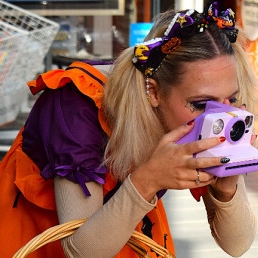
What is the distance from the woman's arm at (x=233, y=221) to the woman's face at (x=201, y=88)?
26 centimetres

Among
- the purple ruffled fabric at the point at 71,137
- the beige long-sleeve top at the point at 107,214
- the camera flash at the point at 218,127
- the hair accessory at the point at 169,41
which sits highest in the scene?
the hair accessory at the point at 169,41

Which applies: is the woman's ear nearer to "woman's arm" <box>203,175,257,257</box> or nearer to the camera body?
the camera body

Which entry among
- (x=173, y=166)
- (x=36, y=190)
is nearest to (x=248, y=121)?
(x=173, y=166)

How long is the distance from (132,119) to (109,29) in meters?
3.30

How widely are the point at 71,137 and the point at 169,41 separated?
0.32m

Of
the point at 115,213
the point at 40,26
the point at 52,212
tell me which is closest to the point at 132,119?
the point at 115,213

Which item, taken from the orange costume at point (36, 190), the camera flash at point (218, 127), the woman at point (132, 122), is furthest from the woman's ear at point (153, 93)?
the camera flash at point (218, 127)

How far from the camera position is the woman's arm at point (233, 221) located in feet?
5.88

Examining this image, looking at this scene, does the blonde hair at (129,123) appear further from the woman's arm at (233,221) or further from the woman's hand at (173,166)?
the woman's arm at (233,221)

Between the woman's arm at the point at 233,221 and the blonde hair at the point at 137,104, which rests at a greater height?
the blonde hair at the point at 137,104

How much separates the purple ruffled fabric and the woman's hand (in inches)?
5.3

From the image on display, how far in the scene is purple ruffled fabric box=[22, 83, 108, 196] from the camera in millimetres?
1652

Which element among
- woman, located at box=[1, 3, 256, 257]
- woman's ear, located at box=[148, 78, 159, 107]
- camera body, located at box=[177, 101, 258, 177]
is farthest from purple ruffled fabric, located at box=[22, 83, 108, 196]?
camera body, located at box=[177, 101, 258, 177]

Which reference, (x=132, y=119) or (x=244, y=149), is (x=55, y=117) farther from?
(x=244, y=149)
